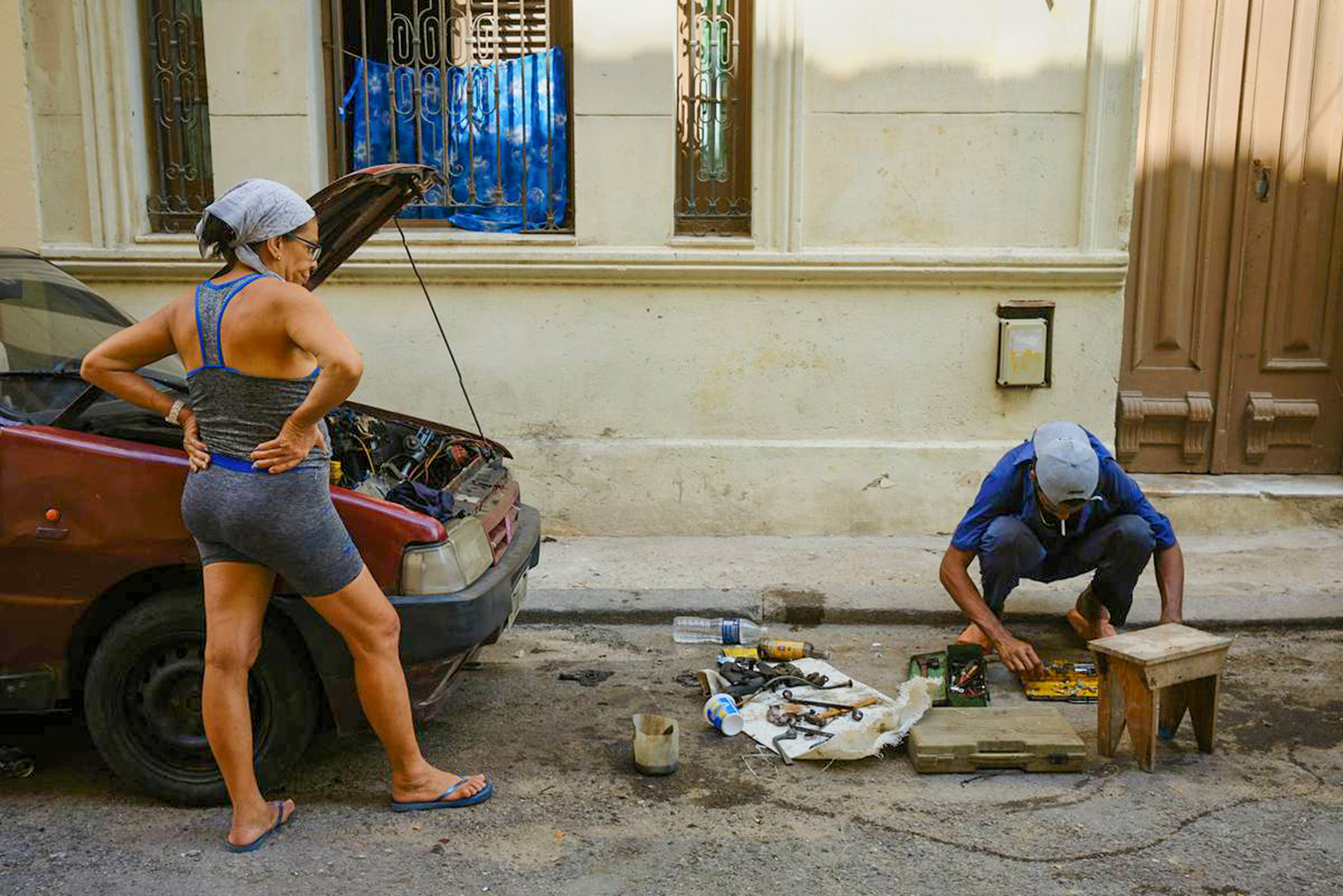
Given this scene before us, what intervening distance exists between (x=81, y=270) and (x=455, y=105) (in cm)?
240

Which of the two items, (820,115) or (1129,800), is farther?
(820,115)

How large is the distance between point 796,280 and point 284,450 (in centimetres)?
409

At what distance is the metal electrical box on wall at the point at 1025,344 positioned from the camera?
6.84 m

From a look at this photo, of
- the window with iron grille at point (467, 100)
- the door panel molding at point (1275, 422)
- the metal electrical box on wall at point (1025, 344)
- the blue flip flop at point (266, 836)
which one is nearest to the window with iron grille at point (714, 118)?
the window with iron grille at point (467, 100)

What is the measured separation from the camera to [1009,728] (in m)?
4.14

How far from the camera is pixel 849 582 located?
6109 mm

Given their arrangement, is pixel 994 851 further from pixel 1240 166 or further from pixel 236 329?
pixel 1240 166

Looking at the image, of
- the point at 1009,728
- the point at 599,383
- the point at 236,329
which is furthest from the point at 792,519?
the point at 236,329

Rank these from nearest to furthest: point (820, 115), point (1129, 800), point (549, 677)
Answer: point (1129, 800), point (549, 677), point (820, 115)

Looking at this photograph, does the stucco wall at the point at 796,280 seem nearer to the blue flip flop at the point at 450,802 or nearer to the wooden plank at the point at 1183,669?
the wooden plank at the point at 1183,669

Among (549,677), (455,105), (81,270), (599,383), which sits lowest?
(549,677)

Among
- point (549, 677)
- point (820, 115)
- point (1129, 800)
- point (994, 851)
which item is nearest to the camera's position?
point (994, 851)

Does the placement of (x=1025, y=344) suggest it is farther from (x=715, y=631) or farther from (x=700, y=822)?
(x=700, y=822)

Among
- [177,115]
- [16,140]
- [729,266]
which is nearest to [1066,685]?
[729,266]
